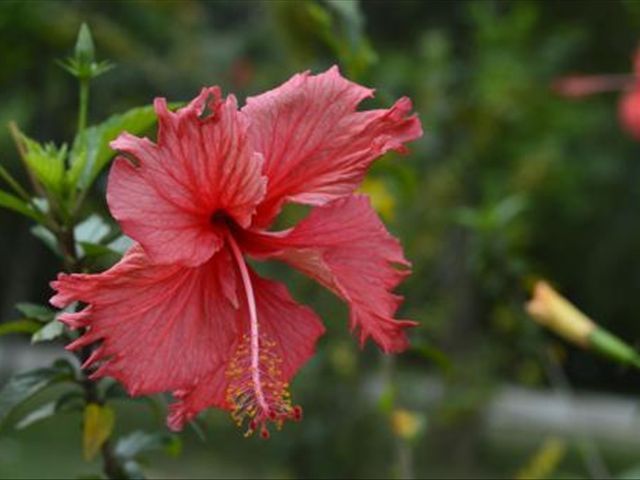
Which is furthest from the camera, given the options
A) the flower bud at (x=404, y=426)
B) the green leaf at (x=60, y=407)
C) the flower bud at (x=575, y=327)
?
the flower bud at (x=404, y=426)

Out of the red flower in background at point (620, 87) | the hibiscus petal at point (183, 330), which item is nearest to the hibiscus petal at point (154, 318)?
the hibiscus petal at point (183, 330)

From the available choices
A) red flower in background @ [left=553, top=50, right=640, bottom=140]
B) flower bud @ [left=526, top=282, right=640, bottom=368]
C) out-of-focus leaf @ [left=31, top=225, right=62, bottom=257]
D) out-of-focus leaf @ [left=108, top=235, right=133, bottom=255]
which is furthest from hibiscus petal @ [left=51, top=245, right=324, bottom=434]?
→ red flower in background @ [left=553, top=50, right=640, bottom=140]

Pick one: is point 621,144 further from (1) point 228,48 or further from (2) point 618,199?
(1) point 228,48

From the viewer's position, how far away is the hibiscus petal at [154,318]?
37.5 inches

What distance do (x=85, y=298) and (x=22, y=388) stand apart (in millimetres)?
271

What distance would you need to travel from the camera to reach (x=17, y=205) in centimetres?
110

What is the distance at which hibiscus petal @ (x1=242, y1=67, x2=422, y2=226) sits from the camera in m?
1.01

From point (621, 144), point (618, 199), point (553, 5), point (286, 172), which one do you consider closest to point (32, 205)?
point (286, 172)

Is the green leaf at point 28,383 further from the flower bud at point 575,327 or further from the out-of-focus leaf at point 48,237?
the flower bud at point 575,327

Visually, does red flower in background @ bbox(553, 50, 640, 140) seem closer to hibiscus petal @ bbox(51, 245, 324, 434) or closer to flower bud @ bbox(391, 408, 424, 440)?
flower bud @ bbox(391, 408, 424, 440)

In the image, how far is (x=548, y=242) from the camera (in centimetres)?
1288

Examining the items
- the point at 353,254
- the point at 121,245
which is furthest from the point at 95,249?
the point at 353,254

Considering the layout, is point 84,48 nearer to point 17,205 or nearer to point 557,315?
point 17,205

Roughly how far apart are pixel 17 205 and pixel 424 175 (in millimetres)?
4363
